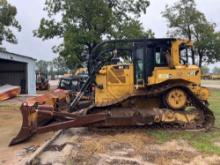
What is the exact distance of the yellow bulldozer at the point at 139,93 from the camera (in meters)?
11.6

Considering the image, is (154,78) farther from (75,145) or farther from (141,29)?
(141,29)

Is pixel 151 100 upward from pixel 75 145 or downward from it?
upward

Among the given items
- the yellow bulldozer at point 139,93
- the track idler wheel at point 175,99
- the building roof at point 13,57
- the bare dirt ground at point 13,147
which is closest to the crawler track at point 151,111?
the yellow bulldozer at point 139,93

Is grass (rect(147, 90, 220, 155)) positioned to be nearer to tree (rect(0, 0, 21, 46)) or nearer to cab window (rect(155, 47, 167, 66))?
cab window (rect(155, 47, 167, 66))

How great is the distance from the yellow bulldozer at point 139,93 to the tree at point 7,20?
30908 mm

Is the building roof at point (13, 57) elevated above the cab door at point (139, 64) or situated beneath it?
elevated above

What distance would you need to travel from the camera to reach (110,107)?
1202 centimetres

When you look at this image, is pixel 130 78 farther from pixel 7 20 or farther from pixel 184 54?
pixel 7 20

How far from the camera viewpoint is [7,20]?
4200 cm

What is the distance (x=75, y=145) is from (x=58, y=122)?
1.91 metres

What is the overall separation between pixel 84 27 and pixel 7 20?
8241 millimetres

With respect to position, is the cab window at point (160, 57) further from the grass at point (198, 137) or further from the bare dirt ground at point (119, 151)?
the bare dirt ground at point (119, 151)

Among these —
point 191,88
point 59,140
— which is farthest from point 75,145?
point 191,88

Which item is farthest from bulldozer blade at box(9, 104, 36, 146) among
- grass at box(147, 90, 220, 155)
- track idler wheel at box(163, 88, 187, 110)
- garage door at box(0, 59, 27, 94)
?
garage door at box(0, 59, 27, 94)
